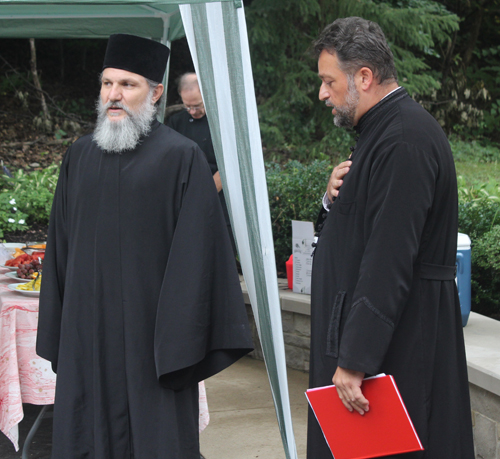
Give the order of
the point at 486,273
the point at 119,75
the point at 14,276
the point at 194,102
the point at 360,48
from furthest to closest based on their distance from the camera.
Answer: the point at 194,102, the point at 486,273, the point at 14,276, the point at 119,75, the point at 360,48

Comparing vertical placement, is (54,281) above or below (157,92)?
below

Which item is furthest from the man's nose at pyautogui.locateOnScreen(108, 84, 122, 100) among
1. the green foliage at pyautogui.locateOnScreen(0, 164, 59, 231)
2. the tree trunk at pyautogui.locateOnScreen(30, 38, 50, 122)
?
the tree trunk at pyautogui.locateOnScreen(30, 38, 50, 122)

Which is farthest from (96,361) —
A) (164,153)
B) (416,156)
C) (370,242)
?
(416,156)

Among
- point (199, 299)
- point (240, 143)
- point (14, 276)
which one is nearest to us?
point (199, 299)

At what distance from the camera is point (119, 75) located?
91.7 inches

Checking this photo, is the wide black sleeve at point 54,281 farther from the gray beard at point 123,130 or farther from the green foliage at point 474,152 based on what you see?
the green foliage at point 474,152

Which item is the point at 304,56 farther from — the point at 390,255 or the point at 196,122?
the point at 390,255

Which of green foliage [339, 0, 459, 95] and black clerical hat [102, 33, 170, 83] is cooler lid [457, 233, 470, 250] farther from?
green foliage [339, 0, 459, 95]

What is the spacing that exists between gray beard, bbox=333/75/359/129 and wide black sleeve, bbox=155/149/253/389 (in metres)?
0.57

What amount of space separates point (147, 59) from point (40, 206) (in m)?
4.36

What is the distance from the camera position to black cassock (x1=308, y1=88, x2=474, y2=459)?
169cm

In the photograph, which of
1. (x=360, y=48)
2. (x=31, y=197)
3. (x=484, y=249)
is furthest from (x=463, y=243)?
(x=31, y=197)

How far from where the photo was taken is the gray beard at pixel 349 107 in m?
1.89

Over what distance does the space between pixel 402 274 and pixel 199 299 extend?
2.57 ft
